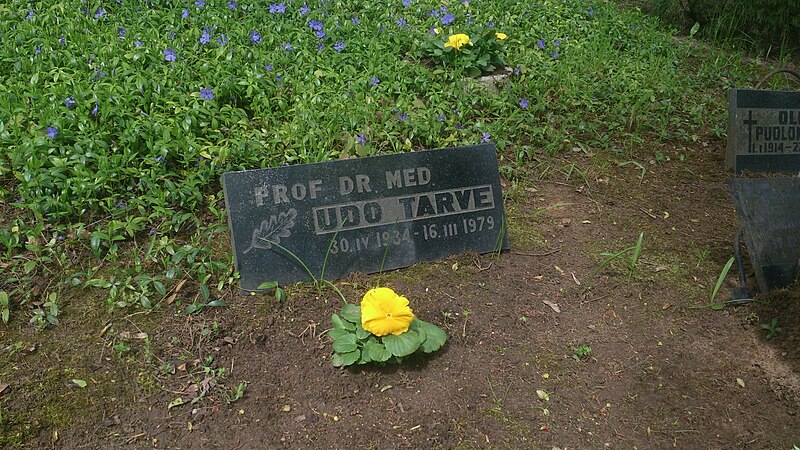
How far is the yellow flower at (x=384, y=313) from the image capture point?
2.27 meters

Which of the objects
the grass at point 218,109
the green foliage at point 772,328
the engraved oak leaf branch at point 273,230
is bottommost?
the green foliage at point 772,328

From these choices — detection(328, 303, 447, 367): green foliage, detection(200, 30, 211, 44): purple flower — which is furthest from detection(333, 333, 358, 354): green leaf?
detection(200, 30, 211, 44): purple flower

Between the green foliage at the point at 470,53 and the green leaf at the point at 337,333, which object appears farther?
the green foliage at the point at 470,53

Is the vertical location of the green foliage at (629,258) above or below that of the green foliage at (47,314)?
below

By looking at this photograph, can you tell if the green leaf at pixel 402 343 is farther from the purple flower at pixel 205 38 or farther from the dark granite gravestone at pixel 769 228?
the purple flower at pixel 205 38

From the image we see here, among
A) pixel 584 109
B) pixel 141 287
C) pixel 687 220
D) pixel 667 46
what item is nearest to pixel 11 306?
pixel 141 287

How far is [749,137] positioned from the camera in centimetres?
406

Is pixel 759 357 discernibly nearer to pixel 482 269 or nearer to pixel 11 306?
pixel 482 269

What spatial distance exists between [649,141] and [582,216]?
1.17 m

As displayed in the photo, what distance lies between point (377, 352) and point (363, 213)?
0.70 metres

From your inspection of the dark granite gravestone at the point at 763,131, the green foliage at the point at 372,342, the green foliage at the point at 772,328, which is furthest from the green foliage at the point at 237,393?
the dark granite gravestone at the point at 763,131

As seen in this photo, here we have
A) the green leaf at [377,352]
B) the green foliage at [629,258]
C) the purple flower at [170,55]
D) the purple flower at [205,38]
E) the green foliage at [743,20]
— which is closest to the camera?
the green leaf at [377,352]

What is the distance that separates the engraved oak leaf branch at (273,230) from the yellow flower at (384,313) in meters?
0.56

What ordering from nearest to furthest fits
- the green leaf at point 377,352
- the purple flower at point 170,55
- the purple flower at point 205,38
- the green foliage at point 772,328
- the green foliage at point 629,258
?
1. the green leaf at point 377,352
2. the green foliage at point 772,328
3. the green foliage at point 629,258
4. the purple flower at point 170,55
5. the purple flower at point 205,38
